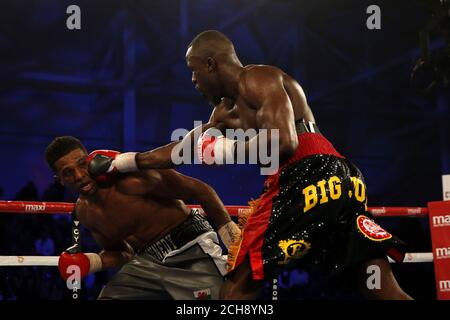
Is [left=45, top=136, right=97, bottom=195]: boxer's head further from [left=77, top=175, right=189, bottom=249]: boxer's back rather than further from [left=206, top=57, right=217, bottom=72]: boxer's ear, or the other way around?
[left=206, top=57, right=217, bottom=72]: boxer's ear

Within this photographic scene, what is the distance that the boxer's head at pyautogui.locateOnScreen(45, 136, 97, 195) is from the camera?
6.36 ft

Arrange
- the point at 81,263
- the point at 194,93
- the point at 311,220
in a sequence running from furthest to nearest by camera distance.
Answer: the point at 194,93, the point at 81,263, the point at 311,220

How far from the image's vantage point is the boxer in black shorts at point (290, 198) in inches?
59.8

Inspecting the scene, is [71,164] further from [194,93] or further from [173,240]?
[194,93]

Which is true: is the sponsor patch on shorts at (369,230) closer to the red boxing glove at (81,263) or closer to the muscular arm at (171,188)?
the muscular arm at (171,188)

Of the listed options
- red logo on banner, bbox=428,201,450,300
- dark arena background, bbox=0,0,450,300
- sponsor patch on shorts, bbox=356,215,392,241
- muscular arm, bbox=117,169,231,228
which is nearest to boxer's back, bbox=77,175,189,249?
muscular arm, bbox=117,169,231,228

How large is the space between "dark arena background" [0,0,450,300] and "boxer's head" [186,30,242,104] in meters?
2.33

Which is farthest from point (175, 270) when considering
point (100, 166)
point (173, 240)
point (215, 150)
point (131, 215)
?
point (215, 150)

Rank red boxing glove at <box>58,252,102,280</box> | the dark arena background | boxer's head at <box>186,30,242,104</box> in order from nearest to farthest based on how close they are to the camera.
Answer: boxer's head at <box>186,30,242,104</box>, red boxing glove at <box>58,252,102,280</box>, the dark arena background

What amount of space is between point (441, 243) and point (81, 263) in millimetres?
1701

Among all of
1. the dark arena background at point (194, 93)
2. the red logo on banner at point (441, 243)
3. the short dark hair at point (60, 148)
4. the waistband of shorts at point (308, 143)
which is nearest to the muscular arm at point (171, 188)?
the short dark hair at point (60, 148)

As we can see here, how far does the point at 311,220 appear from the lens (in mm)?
1542

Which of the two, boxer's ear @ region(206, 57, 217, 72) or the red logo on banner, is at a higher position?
boxer's ear @ region(206, 57, 217, 72)
